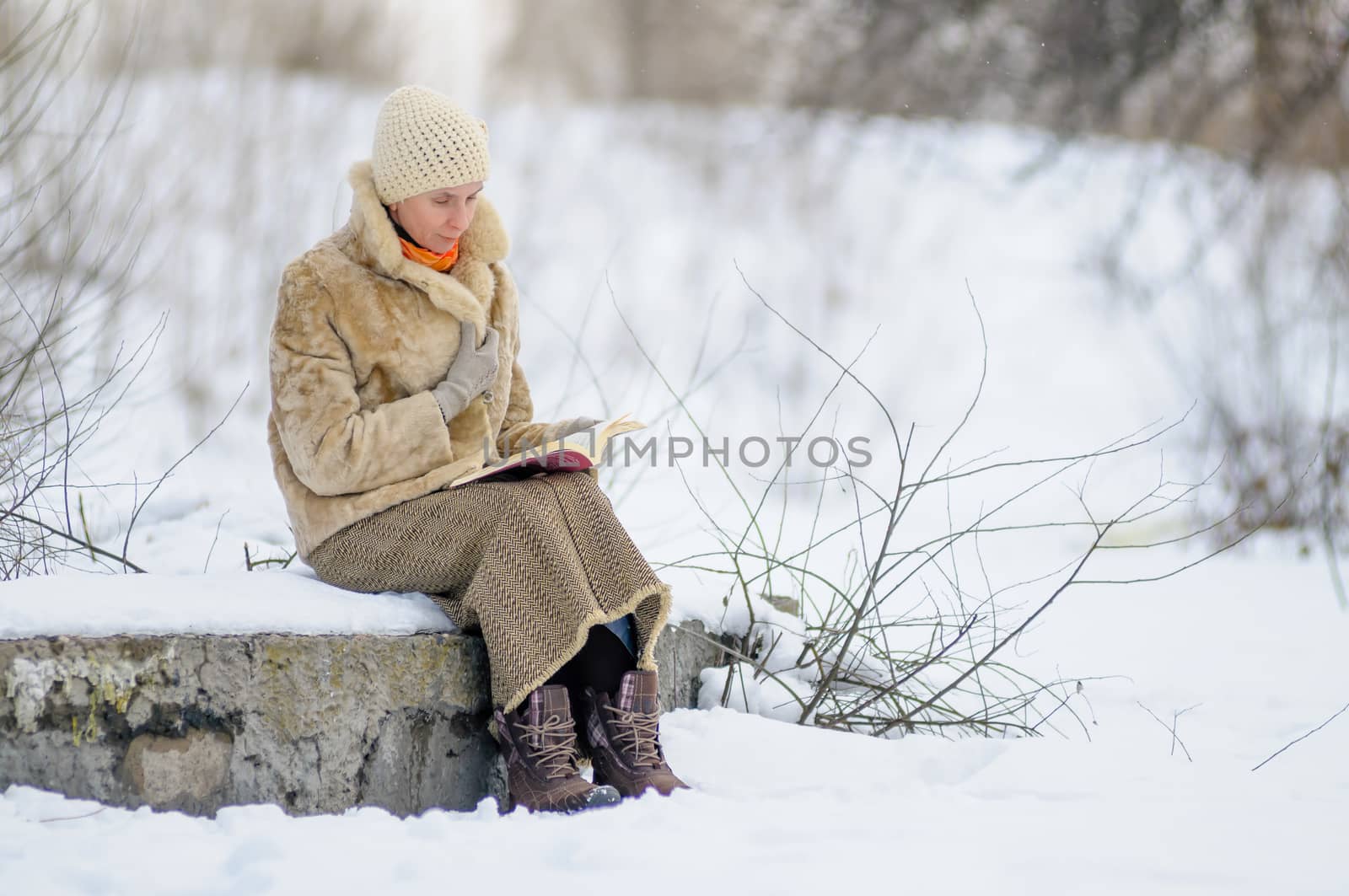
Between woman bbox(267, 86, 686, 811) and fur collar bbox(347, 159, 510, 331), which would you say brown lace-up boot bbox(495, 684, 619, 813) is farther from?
fur collar bbox(347, 159, 510, 331)

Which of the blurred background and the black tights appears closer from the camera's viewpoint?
the black tights

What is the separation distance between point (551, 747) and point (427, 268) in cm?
91

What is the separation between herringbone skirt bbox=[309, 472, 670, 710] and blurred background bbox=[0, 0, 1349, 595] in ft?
2.96

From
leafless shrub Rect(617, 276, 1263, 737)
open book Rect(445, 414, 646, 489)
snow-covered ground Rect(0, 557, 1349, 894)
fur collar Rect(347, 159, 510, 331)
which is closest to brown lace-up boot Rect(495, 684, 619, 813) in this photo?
snow-covered ground Rect(0, 557, 1349, 894)

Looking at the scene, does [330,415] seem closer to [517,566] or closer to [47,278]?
[517,566]

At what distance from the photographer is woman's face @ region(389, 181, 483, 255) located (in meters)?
2.34

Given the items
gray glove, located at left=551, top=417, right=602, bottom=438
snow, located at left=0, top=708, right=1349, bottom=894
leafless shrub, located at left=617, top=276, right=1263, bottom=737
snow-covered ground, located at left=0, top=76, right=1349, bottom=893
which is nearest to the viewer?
snow, located at left=0, top=708, right=1349, bottom=894

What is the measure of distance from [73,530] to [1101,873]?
2901 mm

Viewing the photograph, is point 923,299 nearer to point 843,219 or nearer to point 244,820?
point 843,219

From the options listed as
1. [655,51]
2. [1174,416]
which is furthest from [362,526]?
[655,51]

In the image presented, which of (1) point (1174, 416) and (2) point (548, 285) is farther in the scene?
(2) point (548, 285)

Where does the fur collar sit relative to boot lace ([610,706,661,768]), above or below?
above

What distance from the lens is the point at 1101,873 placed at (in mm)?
1700

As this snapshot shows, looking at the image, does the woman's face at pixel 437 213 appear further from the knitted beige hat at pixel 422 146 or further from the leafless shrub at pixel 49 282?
the leafless shrub at pixel 49 282
